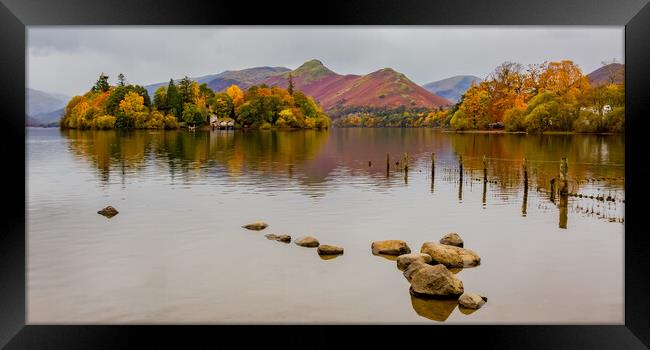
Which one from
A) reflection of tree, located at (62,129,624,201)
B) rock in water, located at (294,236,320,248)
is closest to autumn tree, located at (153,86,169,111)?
reflection of tree, located at (62,129,624,201)

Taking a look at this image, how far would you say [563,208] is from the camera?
85.1 ft

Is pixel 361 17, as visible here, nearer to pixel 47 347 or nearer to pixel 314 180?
pixel 47 347

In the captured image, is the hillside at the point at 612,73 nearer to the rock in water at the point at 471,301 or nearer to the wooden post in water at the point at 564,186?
the wooden post in water at the point at 564,186

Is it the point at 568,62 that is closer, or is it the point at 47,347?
the point at 47,347

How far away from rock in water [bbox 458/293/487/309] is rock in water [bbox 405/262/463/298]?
249 millimetres

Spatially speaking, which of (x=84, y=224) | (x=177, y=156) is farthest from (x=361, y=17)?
(x=177, y=156)

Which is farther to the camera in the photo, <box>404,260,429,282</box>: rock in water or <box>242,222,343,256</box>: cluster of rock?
<box>242,222,343,256</box>: cluster of rock

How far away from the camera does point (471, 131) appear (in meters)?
98.7

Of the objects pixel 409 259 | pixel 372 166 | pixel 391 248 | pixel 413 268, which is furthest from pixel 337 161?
pixel 413 268

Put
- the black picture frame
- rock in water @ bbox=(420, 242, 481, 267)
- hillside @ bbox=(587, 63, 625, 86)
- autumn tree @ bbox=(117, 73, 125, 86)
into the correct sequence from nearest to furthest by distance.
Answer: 1. the black picture frame
2. rock in water @ bbox=(420, 242, 481, 267)
3. hillside @ bbox=(587, 63, 625, 86)
4. autumn tree @ bbox=(117, 73, 125, 86)

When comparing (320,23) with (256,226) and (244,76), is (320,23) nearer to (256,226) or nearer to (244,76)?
(256,226)

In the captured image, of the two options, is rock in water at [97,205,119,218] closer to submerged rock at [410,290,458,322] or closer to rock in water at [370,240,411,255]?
rock in water at [370,240,411,255]

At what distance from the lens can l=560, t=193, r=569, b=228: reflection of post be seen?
23036mm

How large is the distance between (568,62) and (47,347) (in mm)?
80912
